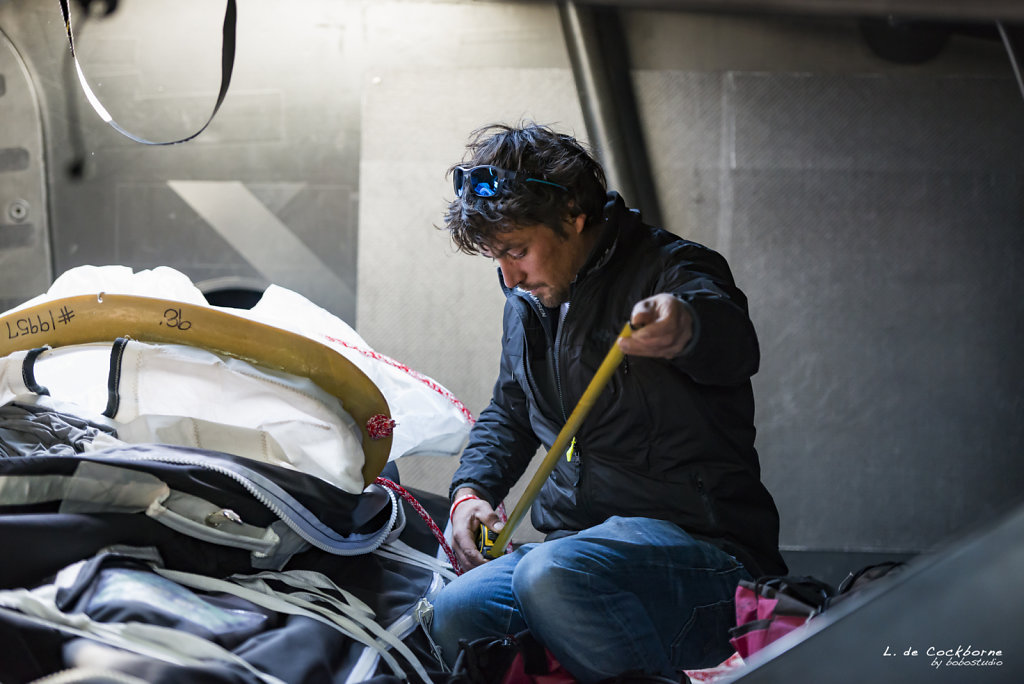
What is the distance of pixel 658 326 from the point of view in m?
1.12

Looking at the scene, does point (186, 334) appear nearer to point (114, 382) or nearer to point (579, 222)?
point (114, 382)

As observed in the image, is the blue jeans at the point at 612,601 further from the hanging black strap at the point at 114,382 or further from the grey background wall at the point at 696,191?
the grey background wall at the point at 696,191

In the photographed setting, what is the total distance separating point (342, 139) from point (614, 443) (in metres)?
1.48

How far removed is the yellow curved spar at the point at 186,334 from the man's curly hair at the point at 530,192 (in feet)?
1.05

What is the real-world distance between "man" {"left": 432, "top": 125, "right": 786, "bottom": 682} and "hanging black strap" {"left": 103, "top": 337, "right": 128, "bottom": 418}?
57 cm

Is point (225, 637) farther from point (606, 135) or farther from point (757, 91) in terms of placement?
point (757, 91)

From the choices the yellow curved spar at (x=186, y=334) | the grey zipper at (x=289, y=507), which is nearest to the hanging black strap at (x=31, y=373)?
the yellow curved spar at (x=186, y=334)

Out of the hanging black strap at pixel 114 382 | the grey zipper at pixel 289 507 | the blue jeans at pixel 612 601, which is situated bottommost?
the blue jeans at pixel 612 601

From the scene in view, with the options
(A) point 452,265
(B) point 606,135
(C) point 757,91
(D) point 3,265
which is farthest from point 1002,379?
(D) point 3,265

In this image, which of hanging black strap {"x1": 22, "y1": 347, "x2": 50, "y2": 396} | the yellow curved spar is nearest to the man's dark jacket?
the yellow curved spar

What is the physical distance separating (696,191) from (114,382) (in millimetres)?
1734

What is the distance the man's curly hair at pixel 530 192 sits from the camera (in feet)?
4.55

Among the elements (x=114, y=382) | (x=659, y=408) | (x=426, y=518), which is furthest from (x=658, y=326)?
(x=114, y=382)

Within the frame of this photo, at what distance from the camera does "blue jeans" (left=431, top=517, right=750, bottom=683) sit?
1.19 meters
